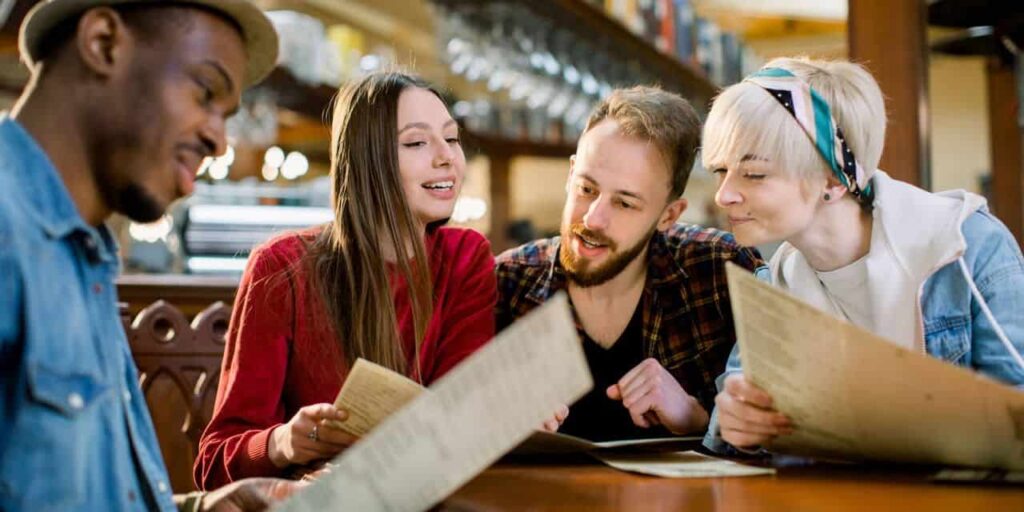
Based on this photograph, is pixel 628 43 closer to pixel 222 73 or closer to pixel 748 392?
pixel 748 392

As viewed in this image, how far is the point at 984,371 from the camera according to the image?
133 centimetres

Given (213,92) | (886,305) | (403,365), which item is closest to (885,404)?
(886,305)

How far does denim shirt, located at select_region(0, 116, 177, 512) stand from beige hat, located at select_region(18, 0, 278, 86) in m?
0.10

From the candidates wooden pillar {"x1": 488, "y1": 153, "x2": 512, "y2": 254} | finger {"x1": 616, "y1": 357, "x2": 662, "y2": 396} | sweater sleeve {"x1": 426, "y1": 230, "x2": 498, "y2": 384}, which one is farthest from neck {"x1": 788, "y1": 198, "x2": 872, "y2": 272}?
wooden pillar {"x1": 488, "y1": 153, "x2": 512, "y2": 254}

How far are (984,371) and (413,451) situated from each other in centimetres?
85

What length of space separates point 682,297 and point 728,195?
13.4 inches

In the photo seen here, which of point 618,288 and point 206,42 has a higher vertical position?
point 206,42

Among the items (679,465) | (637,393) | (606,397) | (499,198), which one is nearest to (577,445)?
(679,465)

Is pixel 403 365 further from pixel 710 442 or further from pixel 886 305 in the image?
pixel 886 305

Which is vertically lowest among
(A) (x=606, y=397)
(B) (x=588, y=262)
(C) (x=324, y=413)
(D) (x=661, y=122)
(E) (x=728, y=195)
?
(A) (x=606, y=397)

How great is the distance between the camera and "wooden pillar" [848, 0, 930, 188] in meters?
2.08

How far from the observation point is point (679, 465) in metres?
1.19

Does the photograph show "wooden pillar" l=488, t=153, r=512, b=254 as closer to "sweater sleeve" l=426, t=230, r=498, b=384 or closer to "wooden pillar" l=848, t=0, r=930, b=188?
"wooden pillar" l=848, t=0, r=930, b=188

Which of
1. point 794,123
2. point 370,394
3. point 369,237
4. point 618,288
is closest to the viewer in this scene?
point 370,394
